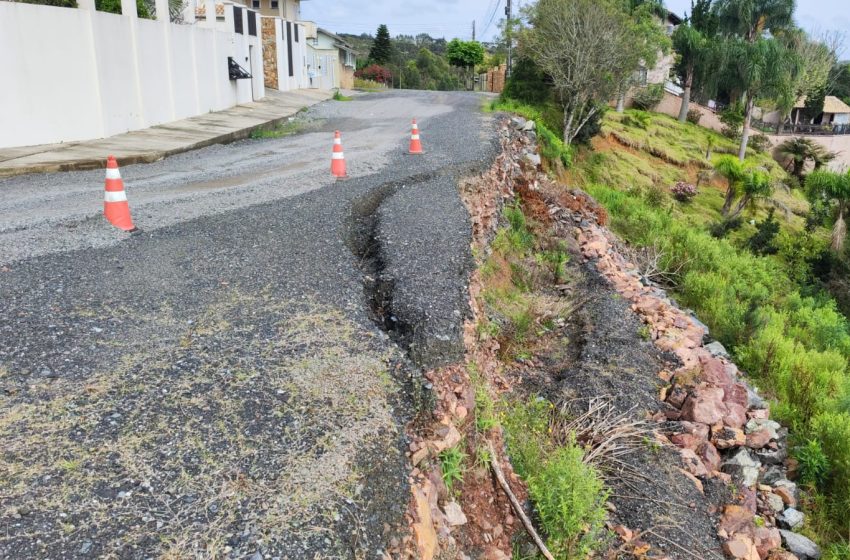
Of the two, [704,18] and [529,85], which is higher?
[704,18]

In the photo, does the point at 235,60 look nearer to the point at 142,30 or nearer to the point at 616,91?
the point at 142,30

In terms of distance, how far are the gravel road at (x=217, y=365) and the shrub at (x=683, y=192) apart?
57.9ft

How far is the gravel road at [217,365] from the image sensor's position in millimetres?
2541

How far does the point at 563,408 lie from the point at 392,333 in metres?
2.04

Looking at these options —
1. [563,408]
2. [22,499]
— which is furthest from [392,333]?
[22,499]

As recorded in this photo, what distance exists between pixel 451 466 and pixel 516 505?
1.58 ft

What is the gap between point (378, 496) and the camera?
289cm

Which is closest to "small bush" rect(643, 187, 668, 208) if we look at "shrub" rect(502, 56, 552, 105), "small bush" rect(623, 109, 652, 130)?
"shrub" rect(502, 56, 552, 105)

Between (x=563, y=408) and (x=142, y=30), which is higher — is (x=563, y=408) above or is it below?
below

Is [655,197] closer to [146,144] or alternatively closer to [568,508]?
[146,144]

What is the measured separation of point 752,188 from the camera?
20031 mm

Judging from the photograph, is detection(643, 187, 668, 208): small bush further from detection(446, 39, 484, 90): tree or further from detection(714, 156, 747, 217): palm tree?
detection(446, 39, 484, 90): tree

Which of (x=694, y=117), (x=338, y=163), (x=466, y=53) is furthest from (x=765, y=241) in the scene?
(x=466, y=53)

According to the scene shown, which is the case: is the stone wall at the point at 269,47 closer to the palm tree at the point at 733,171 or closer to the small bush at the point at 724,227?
the palm tree at the point at 733,171
